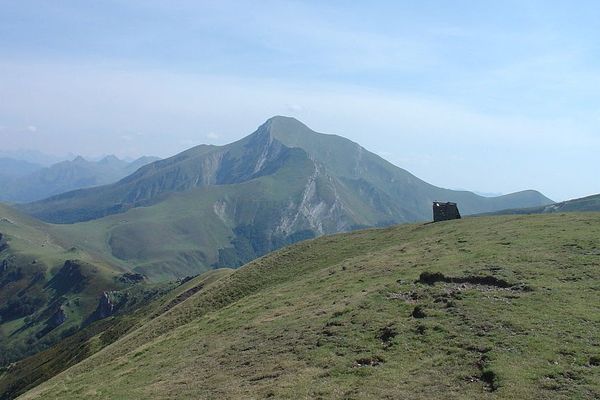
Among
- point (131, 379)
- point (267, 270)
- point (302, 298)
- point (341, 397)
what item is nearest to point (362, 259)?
point (302, 298)

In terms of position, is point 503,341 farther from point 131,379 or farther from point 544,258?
point 131,379

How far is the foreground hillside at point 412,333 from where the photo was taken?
23.9 metres

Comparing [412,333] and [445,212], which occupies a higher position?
[445,212]

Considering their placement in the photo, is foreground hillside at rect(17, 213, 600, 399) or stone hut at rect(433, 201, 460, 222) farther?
stone hut at rect(433, 201, 460, 222)

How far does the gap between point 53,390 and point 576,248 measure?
163 feet

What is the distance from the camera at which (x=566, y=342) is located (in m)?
25.5

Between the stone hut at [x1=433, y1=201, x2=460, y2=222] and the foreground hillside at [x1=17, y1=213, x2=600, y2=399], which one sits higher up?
the stone hut at [x1=433, y1=201, x2=460, y2=222]

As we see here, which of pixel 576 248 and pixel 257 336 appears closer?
pixel 257 336

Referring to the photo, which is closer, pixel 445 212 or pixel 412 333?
pixel 412 333

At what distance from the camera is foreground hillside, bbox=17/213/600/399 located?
23906 millimetres

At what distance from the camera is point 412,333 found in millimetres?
30031

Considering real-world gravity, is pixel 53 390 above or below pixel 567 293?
below

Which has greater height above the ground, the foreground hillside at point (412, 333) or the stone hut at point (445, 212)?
the stone hut at point (445, 212)

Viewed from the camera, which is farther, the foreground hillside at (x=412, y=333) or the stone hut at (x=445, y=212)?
the stone hut at (x=445, y=212)
